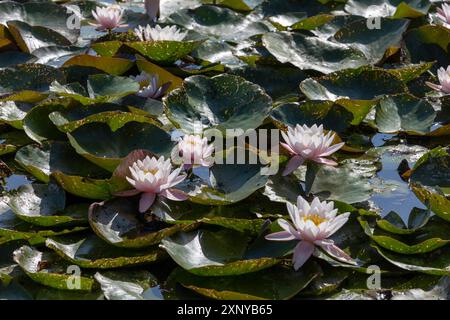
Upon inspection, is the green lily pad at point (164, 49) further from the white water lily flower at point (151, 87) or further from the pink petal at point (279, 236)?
the pink petal at point (279, 236)

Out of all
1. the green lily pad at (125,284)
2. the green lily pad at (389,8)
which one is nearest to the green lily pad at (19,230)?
the green lily pad at (125,284)

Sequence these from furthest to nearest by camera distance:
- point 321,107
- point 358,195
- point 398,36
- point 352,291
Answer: point 398,36, point 321,107, point 358,195, point 352,291

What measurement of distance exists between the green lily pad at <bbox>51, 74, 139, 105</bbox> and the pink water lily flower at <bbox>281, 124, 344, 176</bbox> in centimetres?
98

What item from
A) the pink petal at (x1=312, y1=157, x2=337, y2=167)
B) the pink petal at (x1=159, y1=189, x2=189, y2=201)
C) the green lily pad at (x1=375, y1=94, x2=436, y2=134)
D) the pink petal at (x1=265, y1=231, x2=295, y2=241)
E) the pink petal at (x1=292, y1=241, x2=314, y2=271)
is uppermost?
the pink petal at (x1=265, y1=231, x2=295, y2=241)

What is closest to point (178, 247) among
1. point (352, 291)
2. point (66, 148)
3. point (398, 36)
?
point (352, 291)

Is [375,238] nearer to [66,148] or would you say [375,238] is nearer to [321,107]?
[321,107]

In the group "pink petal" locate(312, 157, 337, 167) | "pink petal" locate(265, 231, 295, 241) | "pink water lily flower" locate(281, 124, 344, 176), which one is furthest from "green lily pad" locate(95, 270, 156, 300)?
"pink petal" locate(312, 157, 337, 167)

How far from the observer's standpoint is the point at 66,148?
3.61 metres

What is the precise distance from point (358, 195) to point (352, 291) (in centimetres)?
54

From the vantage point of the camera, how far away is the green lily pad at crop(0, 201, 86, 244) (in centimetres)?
304

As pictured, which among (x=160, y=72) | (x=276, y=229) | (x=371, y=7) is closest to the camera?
(x=276, y=229)

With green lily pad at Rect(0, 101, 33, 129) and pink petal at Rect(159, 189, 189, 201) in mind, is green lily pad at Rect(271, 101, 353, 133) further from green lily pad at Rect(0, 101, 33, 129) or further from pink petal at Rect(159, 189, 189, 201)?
green lily pad at Rect(0, 101, 33, 129)

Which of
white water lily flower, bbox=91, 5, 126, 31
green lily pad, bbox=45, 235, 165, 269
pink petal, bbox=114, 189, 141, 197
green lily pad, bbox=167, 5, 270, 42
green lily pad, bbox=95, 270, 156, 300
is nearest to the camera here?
green lily pad, bbox=95, 270, 156, 300

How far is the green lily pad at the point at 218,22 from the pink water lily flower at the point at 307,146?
65.7 inches
